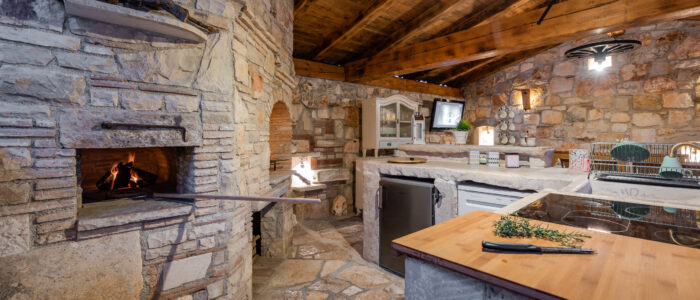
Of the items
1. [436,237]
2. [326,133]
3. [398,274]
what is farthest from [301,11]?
[436,237]

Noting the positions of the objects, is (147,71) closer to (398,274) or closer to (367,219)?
(367,219)

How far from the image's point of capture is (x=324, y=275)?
3023mm

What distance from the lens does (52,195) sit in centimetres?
168

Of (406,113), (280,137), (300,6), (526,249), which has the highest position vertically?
(300,6)

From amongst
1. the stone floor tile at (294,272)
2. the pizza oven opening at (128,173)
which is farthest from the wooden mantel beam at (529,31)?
the pizza oven opening at (128,173)

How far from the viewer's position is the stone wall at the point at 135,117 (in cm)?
159

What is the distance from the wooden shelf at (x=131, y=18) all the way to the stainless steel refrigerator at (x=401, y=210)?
2.07 metres

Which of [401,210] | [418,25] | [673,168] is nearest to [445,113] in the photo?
[418,25]

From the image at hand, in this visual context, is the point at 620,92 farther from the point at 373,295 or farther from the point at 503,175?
the point at 373,295

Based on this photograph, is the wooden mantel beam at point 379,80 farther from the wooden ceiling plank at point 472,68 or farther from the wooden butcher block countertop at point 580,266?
the wooden butcher block countertop at point 580,266

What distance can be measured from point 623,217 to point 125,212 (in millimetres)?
2605

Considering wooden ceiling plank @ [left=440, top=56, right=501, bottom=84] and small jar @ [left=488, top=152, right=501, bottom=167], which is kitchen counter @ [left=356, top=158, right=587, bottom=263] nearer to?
small jar @ [left=488, top=152, right=501, bottom=167]

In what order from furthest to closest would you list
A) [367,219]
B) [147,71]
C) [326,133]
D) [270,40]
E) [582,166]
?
[326,133] < [367,219] < [270,40] < [582,166] < [147,71]

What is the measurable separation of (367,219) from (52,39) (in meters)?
2.79
